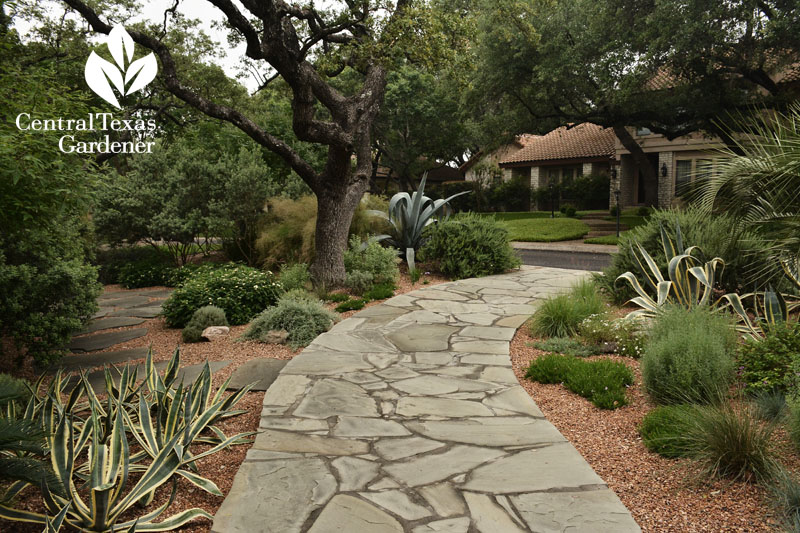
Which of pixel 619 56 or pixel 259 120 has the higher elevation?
pixel 619 56

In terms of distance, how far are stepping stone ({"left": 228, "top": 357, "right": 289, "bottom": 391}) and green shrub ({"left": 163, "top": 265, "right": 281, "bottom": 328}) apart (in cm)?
208

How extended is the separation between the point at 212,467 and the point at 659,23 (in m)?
16.7

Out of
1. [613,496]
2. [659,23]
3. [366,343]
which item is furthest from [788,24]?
[613,496]

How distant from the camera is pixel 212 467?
3.17 metres

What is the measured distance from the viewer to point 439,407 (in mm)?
3984

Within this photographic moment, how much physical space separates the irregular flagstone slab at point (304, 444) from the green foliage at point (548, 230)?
1660cm

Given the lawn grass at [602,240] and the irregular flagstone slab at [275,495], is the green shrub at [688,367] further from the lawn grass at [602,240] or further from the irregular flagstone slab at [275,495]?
the lawn grass at [602,240]

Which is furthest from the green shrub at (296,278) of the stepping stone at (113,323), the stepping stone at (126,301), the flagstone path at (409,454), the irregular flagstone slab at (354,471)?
the irregular flagstone slab at (354,471)

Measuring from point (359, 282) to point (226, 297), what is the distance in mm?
2262

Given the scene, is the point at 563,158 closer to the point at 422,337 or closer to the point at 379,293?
the point at 379,293

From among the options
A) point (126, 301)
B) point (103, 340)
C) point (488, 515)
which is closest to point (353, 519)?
point (488, 515)

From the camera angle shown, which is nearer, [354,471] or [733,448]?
[733,448]

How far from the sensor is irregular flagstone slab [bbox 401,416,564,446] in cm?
338

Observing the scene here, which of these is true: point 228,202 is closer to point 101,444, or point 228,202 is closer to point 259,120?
point 259,120
